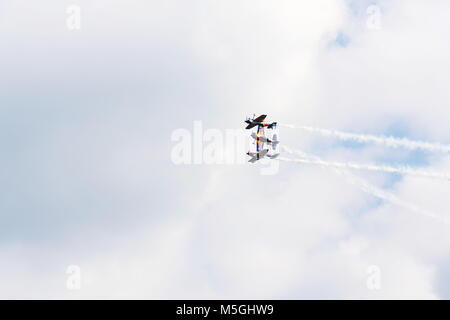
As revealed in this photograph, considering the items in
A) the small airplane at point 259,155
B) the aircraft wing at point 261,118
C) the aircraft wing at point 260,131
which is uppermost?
the aircraft wing at point 261,118

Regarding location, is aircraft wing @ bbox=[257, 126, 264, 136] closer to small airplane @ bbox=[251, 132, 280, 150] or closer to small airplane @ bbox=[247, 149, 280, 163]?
small airplane @ bbox=[251, 132, 280, 150]

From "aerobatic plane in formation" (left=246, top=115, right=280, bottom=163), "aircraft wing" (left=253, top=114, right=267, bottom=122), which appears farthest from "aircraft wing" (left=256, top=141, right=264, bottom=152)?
"aircraft wing" (left=253, top=114, right=267, bottom=122)

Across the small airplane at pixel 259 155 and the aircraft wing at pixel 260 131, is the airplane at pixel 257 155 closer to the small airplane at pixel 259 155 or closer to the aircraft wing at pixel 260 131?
the small airplane at pixel 259 155

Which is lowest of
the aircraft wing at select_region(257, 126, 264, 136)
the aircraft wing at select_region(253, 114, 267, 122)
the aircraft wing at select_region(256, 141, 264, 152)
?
the aircraft wing at select_region(256, 141, 264, 152)

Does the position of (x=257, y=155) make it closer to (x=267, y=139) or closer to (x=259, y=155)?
(x=259, y=155)

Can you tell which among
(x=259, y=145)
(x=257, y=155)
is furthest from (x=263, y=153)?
(x=259, y=145)

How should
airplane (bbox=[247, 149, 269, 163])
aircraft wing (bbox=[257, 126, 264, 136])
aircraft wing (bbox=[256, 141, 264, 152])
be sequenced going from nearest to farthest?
airplane (bbox=[247, 149, 269, 163]) < aircraft wing (bbox=[257, 126, 264, 136]) < aircraft wing (bbox=[256, 141, 264, 152])

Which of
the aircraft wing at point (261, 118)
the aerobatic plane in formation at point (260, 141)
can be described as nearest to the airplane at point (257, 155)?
the aerobatic plane in formation at point (260, 141)

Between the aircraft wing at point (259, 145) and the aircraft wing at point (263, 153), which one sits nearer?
the aircraft wing at point (263, 153)

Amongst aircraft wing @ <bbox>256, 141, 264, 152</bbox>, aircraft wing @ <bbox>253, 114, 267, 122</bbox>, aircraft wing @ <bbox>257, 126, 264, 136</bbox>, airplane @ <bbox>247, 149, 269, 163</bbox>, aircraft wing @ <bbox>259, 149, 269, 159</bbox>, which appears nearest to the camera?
aircraft wing @ <bbox>253, 114, 267, 122</bbox>

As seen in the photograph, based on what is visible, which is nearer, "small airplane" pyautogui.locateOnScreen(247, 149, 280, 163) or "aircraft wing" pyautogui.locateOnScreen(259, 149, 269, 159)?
"aircraft wing" pyautogui.locateOnScreen(259, 149, 269, 159)
